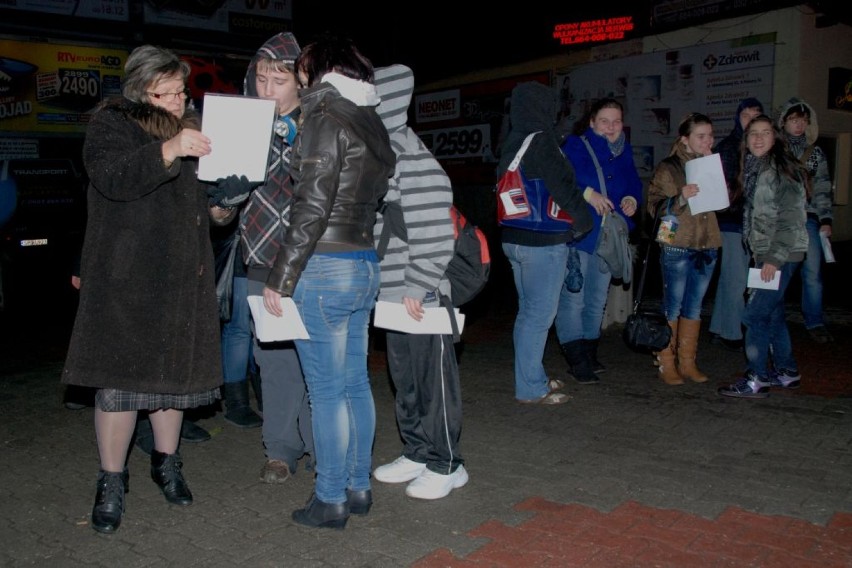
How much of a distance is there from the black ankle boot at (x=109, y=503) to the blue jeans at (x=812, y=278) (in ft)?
21.1

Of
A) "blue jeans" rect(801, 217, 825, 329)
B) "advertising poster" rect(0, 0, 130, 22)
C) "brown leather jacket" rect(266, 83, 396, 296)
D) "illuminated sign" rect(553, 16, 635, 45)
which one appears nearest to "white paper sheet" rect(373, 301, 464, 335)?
"brown leather jacket" rect(266, 83, 396, 296)

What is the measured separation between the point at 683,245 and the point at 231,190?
13.1ft

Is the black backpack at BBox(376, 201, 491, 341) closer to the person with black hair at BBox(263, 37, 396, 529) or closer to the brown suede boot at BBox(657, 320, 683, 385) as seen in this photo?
the person with black hair at BBox(263, 37, 396, 529)

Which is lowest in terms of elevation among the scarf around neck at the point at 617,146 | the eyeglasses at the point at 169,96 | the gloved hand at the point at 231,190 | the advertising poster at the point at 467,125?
the gloved hand at the point at 231,190

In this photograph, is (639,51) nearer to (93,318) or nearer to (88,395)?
(88,395)

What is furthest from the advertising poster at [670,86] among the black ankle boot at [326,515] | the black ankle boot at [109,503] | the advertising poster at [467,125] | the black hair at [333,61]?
the black ankle boot at [109,503]

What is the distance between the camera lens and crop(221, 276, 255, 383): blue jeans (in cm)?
531

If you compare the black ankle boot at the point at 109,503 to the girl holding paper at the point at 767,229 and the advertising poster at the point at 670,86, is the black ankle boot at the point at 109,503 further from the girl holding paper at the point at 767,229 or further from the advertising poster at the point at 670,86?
the advertising poster at the point at 670,86

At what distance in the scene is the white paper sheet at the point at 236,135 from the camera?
3.70m

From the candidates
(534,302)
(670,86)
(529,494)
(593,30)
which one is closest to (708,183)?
(534,302)

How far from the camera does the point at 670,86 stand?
63.6ft

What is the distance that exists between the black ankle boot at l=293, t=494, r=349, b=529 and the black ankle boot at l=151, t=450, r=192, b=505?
2.38ft

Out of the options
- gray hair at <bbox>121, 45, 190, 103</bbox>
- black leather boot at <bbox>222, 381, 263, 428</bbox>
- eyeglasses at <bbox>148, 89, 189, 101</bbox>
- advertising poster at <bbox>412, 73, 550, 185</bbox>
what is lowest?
black leather boot at <bbox>222, 381, 263, 428</bbox>

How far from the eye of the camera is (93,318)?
3.86 meters
